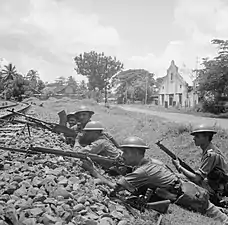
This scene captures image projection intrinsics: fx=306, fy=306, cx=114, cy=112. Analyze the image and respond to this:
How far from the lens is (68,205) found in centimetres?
382

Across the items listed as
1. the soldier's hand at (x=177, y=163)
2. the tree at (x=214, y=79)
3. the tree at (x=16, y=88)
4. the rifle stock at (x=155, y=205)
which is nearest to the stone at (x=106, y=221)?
the rifle stock at (x=155, y=205)

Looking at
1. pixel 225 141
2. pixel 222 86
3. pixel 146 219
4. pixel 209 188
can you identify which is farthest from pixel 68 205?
pixel 222 86

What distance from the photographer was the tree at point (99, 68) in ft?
256

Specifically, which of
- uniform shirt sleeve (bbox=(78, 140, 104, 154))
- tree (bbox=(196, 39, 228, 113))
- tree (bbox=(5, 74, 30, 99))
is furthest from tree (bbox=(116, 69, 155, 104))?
uniform shirt sleeve (bbox=(78, 140, 104, 154))

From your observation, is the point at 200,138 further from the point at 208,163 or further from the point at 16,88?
the point at 16,88

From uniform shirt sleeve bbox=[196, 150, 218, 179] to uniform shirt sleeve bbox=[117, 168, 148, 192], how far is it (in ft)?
3.90

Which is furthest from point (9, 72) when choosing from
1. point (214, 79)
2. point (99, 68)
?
point (214, 79)

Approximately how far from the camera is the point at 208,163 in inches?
198

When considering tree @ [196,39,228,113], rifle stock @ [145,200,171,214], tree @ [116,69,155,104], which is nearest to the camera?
rifle stock @ [145,200,171,214]

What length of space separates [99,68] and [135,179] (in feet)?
245

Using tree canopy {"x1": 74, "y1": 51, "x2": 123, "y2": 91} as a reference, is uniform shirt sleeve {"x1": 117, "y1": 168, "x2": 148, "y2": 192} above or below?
below

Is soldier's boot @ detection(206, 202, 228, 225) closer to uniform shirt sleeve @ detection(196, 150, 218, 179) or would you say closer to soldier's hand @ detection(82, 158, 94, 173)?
uniform shirt sleeve @ detection(196, 150, 218, 179)

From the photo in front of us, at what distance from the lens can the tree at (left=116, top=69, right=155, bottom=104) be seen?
75.8 m

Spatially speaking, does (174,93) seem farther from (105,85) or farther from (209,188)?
(209,188)
